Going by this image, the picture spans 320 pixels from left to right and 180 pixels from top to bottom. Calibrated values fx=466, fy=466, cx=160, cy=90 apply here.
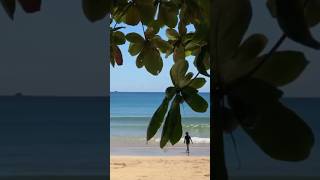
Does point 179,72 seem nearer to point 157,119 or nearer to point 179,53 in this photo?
point 157,119

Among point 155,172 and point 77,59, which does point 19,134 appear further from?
point 155,172

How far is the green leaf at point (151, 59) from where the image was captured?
0.52m

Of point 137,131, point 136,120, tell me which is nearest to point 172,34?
point 137,131

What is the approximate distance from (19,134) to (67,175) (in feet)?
0.26

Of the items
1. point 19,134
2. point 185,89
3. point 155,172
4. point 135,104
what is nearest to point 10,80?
point 19,134

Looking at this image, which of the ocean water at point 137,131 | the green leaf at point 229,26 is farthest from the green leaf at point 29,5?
the ocean water at point 137,131

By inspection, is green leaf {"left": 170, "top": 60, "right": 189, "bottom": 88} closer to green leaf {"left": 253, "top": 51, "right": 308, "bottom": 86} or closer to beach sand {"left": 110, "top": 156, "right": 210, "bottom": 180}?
green leaf {"left": 253, "top": 51, "right": 308, "bottom": 86}

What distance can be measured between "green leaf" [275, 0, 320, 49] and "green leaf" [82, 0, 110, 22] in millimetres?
106

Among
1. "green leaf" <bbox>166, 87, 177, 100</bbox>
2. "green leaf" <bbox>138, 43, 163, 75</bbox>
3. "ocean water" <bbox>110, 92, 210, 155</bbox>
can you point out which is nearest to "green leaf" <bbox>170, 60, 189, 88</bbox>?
"green leaf" <bbox>166, 87, 177, 100</bbox>

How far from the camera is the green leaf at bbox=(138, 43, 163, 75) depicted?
52 cm

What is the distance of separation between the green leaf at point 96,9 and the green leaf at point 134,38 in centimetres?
27

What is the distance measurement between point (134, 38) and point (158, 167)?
814cm

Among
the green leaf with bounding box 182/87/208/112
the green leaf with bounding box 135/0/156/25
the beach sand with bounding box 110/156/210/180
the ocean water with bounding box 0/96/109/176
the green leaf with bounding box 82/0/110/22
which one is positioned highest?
the green leaf with bounding box 82/0/110/22

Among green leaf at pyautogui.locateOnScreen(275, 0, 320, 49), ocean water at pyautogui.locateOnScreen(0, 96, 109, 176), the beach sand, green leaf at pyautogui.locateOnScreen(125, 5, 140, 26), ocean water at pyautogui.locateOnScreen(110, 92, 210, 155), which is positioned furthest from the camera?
ocean water at pyautogui.locateOnScreen(110, 92, 210, 155)
